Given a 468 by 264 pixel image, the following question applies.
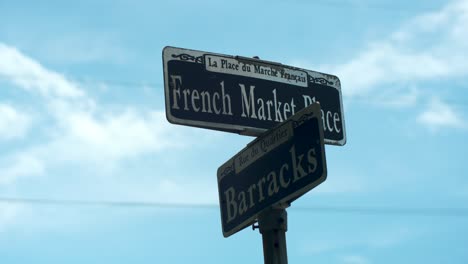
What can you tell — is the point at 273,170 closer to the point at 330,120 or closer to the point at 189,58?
the point at 330,120

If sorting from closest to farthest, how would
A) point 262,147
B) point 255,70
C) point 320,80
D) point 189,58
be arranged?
point 262,147 → point 189,58 → point 255,70 → point 320,80

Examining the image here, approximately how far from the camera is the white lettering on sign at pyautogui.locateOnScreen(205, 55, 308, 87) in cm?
482

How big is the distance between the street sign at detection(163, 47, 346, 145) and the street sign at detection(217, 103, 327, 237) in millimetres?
212

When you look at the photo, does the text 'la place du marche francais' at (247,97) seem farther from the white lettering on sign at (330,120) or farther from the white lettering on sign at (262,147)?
the white lettering on sign at (262,147)

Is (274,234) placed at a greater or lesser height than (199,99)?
lesser

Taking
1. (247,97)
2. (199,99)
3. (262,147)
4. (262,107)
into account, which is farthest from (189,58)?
(262,147)

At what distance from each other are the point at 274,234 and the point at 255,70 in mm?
1013

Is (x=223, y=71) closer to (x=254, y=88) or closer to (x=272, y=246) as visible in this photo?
(x=254, y=88)

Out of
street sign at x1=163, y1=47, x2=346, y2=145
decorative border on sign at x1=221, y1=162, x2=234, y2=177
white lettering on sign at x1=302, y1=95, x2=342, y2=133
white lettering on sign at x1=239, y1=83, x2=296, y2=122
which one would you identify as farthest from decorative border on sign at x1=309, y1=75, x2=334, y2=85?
decorative border on sign at x1=221, y1=162, x2=234, y2=177

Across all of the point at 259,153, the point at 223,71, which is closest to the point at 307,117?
the point at 259,153

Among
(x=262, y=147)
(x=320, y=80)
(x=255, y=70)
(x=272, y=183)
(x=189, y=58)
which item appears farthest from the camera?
(x=320, y=80)

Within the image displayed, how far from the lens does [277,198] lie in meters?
4.38

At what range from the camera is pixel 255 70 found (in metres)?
4.91

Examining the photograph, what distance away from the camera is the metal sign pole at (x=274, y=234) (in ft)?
14.4
